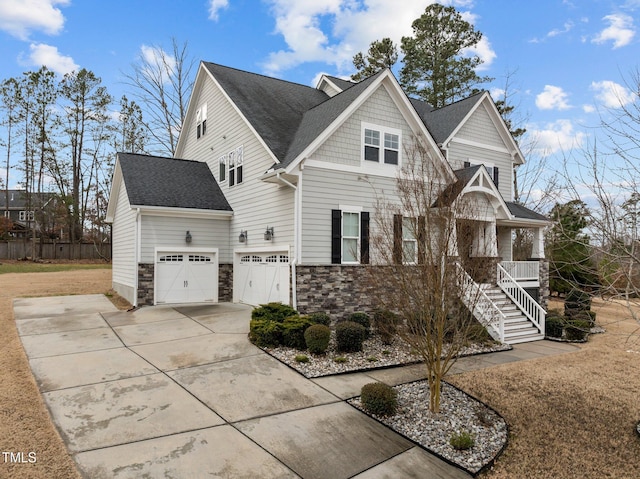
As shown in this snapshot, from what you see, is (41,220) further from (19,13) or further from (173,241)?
(173,241)

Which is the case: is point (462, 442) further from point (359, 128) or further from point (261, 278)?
point (359, 128)

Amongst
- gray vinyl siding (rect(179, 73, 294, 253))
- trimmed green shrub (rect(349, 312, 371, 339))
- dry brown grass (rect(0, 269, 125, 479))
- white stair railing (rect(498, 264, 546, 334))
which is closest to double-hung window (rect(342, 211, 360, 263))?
gray vinyl siding (rect(179, 73, 294, 253))

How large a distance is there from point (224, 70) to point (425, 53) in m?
18.5

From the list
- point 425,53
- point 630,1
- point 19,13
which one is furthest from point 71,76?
point 630,1

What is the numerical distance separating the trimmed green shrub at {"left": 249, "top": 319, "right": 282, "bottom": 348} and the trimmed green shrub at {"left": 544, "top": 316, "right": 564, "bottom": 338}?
344 inches

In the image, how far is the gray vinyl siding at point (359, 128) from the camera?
1232 centimetres

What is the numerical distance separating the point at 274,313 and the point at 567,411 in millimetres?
6369

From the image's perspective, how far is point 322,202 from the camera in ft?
39.8

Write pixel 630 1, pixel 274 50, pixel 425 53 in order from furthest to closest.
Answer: pixel 425 53 < pixel 274 50 < pixel 630 1

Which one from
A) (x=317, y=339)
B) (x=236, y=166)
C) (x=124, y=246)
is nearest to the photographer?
(x=317, y=339)

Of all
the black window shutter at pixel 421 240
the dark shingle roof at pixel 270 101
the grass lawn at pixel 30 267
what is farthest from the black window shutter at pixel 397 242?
the grass lawn at pixel 30 267

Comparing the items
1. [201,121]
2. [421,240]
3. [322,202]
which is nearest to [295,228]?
[322,202]

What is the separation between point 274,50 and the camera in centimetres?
2141

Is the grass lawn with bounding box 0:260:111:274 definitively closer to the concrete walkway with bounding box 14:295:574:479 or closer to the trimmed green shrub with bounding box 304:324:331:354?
the concrete walkway with bounding box 14:295:574:479
